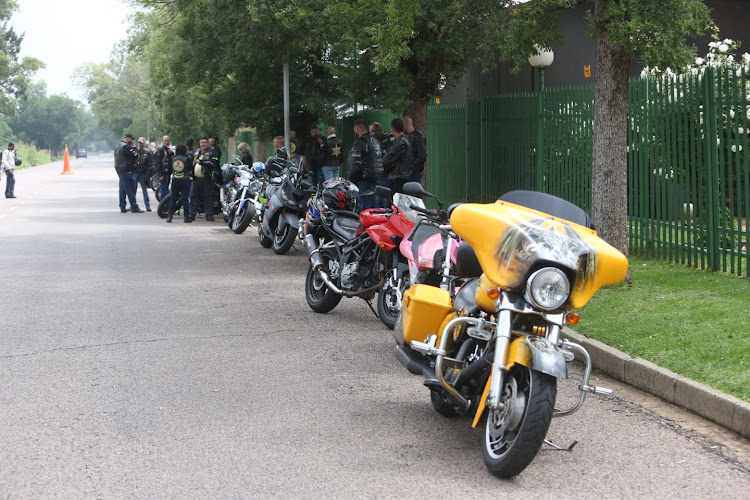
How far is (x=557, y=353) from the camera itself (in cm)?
486

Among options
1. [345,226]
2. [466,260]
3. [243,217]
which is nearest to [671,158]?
[345,226]

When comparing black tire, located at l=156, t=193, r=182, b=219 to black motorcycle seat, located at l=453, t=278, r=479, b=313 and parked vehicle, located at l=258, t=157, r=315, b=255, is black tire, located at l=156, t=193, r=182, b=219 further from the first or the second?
black motorcycle seat, located at l=453, t=278, r=479, b=313

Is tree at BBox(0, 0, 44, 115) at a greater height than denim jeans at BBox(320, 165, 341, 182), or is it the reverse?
tree at BBox(0, 0, 44, 115)

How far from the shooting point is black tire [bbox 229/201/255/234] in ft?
61.6

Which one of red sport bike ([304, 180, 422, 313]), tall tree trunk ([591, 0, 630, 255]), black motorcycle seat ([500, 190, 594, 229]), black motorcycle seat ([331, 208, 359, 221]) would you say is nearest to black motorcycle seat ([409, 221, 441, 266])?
red sport bike ([304, 180, 422, 313])

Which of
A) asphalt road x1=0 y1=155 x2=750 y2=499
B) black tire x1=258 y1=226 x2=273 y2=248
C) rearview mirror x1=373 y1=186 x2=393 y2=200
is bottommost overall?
asphalt road x1=0 y1=155 x2=750 y2=499

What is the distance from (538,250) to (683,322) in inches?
147

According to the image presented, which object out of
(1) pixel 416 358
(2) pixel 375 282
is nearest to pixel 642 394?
(1) pixel 416 358

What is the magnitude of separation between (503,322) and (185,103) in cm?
4281

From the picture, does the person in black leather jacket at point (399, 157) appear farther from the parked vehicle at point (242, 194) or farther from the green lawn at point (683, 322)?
the green lawn at point (683, 322)

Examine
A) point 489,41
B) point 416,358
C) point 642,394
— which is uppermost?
point 489,41

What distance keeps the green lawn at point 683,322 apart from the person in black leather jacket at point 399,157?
530 cm

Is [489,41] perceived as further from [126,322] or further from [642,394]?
[642,394]

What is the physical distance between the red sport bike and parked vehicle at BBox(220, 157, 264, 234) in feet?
23.9
